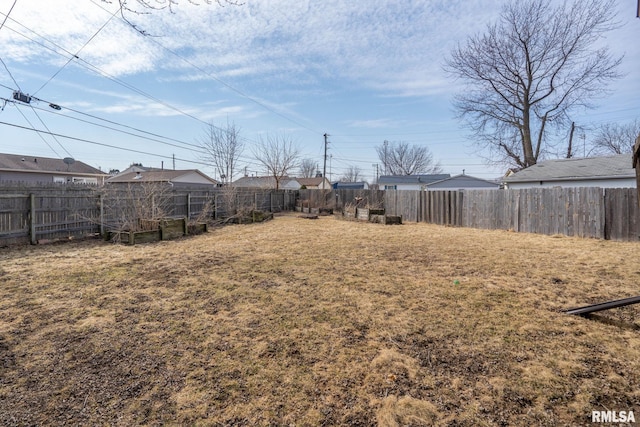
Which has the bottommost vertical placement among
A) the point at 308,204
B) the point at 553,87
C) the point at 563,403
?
the point at 563,403

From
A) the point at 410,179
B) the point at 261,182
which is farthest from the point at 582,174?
the point at 261,182

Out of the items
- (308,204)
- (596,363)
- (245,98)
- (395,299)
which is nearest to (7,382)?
(395,299)

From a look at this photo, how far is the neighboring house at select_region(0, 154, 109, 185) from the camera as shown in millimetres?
18484

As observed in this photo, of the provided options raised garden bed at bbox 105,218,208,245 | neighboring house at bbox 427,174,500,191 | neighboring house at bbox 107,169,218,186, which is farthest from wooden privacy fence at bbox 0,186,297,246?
neighboring house at bbox 427,174,500,191

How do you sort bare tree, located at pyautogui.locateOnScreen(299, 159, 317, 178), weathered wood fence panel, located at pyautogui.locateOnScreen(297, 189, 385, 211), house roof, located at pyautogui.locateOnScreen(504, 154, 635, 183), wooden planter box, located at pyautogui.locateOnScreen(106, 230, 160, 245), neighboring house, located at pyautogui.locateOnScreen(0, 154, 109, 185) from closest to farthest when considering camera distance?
wooden planter box, located at pyautogui.locateOnScreen(106, 230, 160, 245) < house roof, located at pyautogui.locateOnScreen(504, 154, 635, 183) < weathered wood fence panel, located at pyautogui.locateOnScreen(297, 189, 385, 211) < neighboring house, located at pyautogui.locateOnScreen(0, 154, 109, 185) < bare tree, located at pyautogui.locateOnScreen(299, 159, 317, 178)

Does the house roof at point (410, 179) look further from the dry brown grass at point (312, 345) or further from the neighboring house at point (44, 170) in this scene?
the dry brown grass at point (312, 345)

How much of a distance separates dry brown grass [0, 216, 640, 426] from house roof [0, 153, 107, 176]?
19.8 meters

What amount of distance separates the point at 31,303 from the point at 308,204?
14.4 meters

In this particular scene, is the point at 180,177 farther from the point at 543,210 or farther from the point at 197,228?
the point at 543,210

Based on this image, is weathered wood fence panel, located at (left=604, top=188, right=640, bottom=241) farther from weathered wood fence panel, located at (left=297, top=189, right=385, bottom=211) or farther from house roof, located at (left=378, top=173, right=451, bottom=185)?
house roof, located at (left=378, top=173, right=451, bottom=185)

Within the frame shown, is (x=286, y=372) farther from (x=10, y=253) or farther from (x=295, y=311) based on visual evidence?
(x=10, y=253)

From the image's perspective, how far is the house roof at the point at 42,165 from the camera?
18.6 metres

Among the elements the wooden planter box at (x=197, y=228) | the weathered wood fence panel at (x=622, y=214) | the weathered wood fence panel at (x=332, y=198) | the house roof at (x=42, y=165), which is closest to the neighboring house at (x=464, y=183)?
the weathered wood fence panel at (x=332, y=198)

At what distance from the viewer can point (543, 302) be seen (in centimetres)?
337
